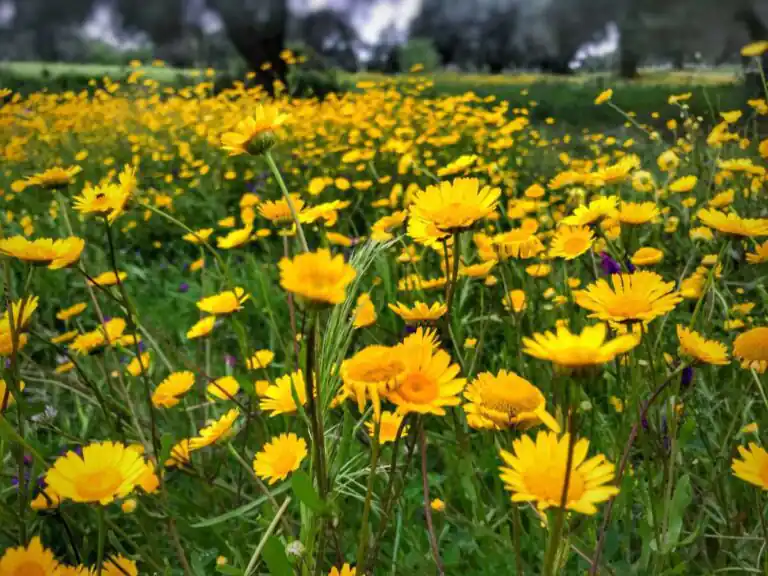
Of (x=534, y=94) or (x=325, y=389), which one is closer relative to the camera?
(x=325, y=389)

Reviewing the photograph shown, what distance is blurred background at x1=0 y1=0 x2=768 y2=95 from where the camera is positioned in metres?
8.32

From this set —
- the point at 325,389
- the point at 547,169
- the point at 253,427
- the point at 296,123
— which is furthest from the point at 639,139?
the point at 325,389

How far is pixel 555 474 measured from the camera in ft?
1.38

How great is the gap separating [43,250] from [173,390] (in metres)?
0.34

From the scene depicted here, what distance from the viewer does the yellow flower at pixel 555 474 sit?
396 mm

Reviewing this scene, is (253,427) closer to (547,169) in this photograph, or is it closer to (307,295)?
(307,295)

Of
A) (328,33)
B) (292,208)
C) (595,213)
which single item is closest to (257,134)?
(292,208)

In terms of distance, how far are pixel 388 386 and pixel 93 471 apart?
0.27 m

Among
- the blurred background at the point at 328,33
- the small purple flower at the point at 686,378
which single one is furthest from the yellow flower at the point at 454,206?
the blurred background at the point at 328,33

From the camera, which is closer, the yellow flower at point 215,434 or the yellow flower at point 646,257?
the yellow flower at point 215,434

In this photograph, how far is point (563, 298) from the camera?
1043 millimetres

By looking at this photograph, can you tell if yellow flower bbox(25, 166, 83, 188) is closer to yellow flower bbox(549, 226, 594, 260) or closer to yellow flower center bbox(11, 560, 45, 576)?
yellow flower center bbox(11, 560, 45, 576)

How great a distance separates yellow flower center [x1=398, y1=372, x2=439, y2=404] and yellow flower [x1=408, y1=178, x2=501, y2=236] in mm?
176

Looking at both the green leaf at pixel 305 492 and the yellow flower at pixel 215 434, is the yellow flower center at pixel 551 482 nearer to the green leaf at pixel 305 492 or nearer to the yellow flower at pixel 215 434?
the green leaf at pixel 305 492
